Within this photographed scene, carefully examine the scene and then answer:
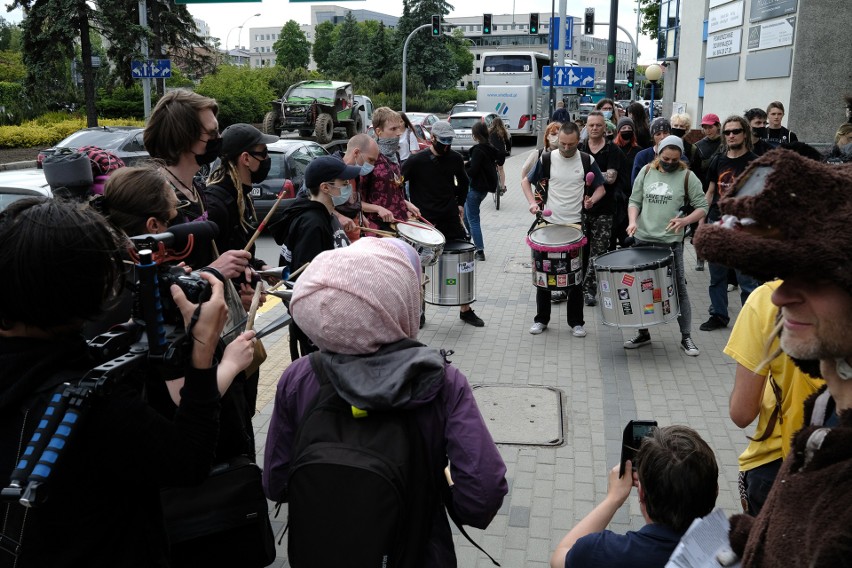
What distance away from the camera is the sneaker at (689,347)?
694 centimetres

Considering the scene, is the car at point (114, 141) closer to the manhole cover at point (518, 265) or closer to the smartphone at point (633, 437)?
the manhole cover at point (518, 265)

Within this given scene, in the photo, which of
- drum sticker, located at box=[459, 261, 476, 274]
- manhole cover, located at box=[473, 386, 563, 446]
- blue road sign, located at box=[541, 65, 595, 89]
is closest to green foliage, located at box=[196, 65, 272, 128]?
blue road sign, located at box=[541, 65, 595, 89]

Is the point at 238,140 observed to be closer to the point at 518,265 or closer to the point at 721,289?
the point at 721,289

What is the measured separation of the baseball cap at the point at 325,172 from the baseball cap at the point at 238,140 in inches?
15.9

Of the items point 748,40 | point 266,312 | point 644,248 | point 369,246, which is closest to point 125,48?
point 748,40

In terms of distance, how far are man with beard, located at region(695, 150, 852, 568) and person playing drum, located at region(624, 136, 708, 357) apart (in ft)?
17.8

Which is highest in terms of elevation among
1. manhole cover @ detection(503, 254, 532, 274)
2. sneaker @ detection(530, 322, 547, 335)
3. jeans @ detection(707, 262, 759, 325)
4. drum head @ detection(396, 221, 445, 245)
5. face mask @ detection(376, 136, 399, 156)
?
face mask @ detection(376, 136, 399, 156)

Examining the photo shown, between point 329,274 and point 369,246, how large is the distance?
181mm

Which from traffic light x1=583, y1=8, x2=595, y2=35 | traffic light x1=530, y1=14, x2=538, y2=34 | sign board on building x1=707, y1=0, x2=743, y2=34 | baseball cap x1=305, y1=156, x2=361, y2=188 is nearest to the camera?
baseball cap x1=305, y1=156, x2=361, y2=188

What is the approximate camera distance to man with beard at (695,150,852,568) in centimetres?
134

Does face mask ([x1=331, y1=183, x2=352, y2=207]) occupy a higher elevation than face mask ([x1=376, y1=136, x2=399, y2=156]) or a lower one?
lower

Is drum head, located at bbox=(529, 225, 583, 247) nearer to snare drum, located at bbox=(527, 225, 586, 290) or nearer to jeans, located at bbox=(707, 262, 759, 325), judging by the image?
snare drum, located at bbox=(527, 225, 586, 290)

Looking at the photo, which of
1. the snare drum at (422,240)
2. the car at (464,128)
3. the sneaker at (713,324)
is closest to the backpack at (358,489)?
the snare drum at (422,240)

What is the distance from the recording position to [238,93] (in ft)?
117
